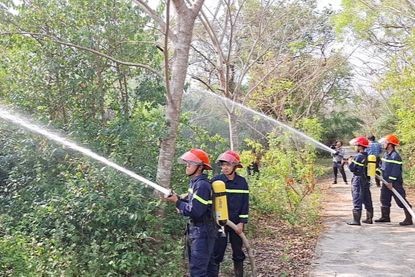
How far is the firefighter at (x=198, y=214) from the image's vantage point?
4398 millimetres

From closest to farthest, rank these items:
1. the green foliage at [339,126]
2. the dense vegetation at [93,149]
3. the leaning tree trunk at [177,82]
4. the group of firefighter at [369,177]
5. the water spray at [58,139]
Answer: the dense vegetation at [93,149] < the water spray at [58,139] < the leaning tree trunk at [177,82] < the group of firefighter at [369,177] < the green foliage at [339,126]

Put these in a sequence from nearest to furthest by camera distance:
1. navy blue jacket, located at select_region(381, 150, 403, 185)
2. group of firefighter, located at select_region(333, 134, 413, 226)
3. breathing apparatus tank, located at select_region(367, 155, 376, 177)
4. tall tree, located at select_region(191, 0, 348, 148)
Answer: breathing apparatus tank, located at select_region(367, 155, 376, 177) → group of firefighter, located at select_region(333, 134, 413, 226) → navy blue jacket, located at select_region(381, 150, 403, 185) → tall tree, located at select_region(191, 0, 348, 148)

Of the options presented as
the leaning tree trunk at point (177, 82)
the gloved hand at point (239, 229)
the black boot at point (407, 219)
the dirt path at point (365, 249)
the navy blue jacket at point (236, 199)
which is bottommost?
the dirt path at point (365, 249)

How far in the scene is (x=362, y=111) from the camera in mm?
36781

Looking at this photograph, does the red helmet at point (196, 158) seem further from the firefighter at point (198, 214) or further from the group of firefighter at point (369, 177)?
the group of firefighter at point (369, 177)

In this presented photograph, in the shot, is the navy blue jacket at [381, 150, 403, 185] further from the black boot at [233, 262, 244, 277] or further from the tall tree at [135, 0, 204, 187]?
the tall tree at [135, 0, 204, 187]

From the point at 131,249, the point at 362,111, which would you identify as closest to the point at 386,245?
the point at 131,249

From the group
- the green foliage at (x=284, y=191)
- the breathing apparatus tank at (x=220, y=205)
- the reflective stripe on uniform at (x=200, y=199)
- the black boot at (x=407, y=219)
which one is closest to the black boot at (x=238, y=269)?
the breathing apparatus tank at (x=220, y=205)

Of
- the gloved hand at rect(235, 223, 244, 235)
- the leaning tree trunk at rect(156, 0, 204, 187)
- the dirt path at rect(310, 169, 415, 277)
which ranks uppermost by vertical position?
the leaning tree trunk at rect(156, 0, 204, 187)

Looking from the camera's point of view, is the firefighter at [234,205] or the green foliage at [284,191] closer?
the firefighter at [234,205]

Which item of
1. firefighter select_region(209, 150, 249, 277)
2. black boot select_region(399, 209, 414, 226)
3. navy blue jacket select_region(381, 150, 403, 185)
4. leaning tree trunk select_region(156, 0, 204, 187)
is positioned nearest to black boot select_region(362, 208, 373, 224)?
black boot select_region(399, 209, 414, 226)

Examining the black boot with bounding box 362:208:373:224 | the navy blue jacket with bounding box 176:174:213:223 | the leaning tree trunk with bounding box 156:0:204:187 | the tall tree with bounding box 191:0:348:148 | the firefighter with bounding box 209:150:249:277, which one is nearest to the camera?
the navy blue jacket with bounding box 176:174:213:223

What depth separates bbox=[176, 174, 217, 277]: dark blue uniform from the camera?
4.39 metres

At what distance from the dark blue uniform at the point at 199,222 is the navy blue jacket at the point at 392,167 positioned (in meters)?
5.24
